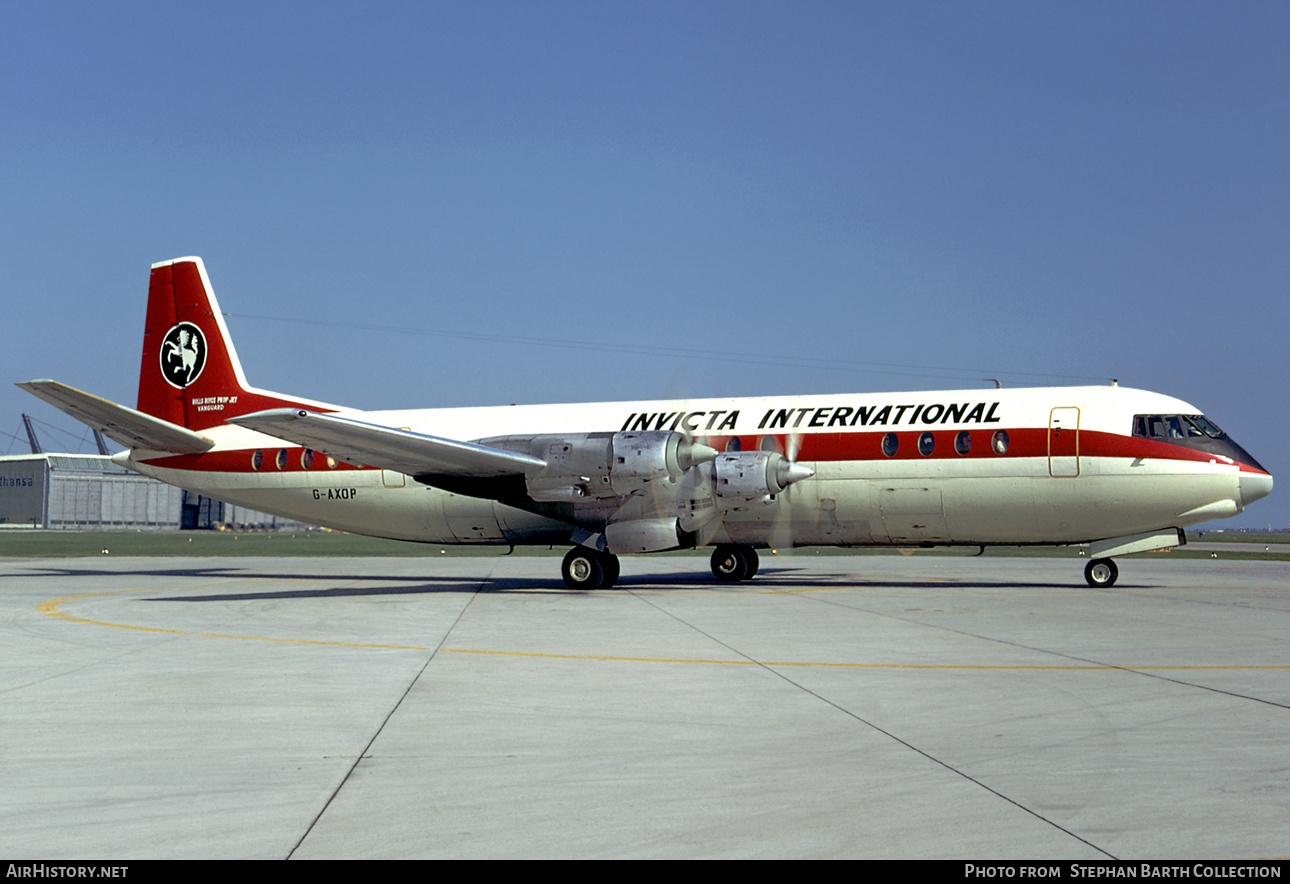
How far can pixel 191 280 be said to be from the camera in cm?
2898

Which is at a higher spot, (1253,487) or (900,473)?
(900,473)

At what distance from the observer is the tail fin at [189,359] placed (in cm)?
2805

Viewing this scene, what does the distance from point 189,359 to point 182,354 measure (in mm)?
309

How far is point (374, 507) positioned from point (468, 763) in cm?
2023

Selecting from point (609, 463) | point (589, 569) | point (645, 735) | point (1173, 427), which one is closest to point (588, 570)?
point (589, 569)

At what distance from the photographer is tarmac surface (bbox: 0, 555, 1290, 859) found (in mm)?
5281

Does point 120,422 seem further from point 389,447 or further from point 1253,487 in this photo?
point 1253,487

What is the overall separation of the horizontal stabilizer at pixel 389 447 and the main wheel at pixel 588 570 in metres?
2.38

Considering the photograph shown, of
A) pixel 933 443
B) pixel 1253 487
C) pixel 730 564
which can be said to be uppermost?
pixel 933 443

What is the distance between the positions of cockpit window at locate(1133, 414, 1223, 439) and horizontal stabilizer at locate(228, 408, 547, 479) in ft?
43.3

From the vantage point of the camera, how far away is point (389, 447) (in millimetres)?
21375

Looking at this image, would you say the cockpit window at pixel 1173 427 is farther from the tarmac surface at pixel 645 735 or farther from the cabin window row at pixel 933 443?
the tarmac surface at pixel 645 735

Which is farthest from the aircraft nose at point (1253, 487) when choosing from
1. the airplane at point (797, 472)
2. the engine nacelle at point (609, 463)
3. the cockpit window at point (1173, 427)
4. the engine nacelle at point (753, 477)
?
the engine nacelle at point (609, 463)

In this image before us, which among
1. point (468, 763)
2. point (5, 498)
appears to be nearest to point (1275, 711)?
point (468, 763)
